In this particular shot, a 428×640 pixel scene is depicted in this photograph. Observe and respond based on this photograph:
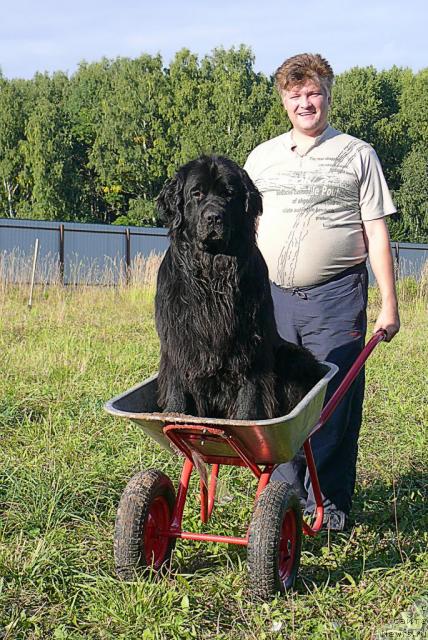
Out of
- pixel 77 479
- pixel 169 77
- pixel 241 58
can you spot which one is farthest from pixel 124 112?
pixel 77 479

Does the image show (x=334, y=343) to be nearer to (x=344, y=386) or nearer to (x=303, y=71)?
(x=344, y=386)

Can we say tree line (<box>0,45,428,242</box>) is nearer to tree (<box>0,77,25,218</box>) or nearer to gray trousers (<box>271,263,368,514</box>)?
tree (<box>0,77,25,218</box>)

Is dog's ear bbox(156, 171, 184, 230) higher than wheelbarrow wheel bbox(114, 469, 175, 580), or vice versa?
dog's ear bbox(156, 171, 184, 230)

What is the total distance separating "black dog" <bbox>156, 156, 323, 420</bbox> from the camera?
279cm

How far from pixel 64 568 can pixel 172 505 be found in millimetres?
474

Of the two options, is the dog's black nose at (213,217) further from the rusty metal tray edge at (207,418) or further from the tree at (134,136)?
the tree at (134,136)

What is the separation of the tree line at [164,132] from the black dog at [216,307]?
37.0 meters

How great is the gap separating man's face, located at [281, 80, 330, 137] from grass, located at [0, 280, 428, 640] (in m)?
1.82

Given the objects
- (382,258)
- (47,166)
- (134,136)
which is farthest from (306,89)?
(134,136)

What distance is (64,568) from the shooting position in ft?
9.33

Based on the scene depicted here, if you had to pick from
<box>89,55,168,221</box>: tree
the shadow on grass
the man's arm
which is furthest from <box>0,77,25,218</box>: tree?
the man's arm

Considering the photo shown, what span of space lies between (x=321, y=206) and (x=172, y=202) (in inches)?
31.0

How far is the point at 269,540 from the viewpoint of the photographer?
2549mm

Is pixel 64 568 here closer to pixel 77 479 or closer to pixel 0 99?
pixel 77 479
